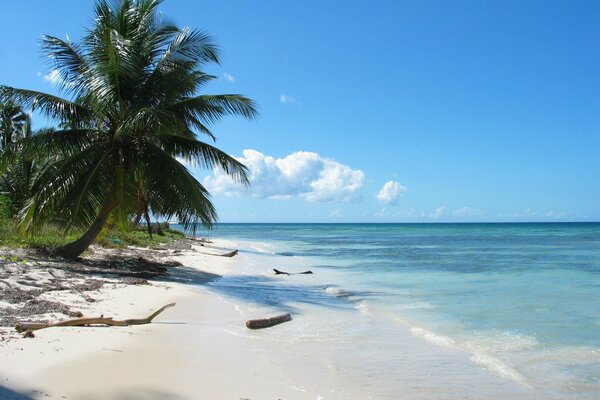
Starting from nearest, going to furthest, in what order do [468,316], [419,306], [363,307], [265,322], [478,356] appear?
[478,356]
[265,322]
[468,316]
[363,307]
[419,306]

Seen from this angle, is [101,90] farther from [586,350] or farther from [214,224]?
[586,350]

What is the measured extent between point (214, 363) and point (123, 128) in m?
8.08

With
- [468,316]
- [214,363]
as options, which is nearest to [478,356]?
[468,316]

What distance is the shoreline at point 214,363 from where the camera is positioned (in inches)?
178

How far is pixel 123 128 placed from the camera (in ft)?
39.7

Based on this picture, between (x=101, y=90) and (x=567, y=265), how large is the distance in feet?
65.2

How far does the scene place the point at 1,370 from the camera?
4.29 m

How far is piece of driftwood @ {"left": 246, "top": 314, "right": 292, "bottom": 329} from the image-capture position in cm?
788

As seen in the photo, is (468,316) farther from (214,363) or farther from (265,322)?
(214,363)

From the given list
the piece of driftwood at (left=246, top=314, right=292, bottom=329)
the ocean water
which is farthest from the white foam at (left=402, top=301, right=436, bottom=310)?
the piece of driftwood at (left=246, top=314, right=292, bottom=329)

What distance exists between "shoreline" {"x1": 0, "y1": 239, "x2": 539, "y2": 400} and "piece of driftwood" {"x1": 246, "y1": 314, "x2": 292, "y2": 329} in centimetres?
17

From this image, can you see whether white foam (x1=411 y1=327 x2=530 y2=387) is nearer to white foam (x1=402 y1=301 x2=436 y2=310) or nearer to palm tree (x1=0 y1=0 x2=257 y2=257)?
white foam (x1=402 y1=301 x2=436 y2=310)

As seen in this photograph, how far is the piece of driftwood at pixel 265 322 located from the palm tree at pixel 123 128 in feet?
18.8

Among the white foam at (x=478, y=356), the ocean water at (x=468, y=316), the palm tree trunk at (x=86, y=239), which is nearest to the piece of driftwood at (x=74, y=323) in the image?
the ocean water at (x=468, y=316)
